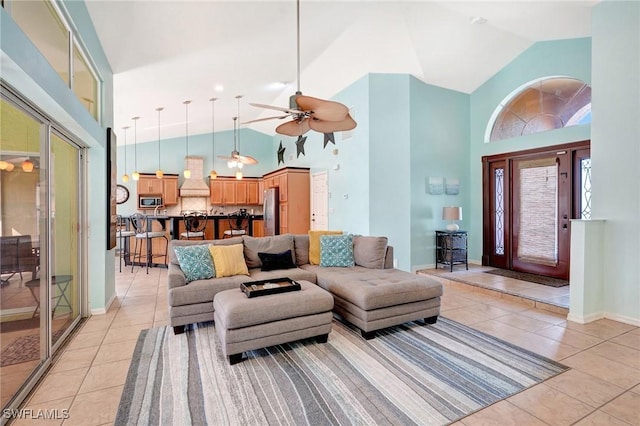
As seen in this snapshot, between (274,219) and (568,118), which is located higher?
(568,118)

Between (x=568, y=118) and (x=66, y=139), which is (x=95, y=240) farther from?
(x=568, y=118)

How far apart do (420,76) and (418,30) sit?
1.02 metres

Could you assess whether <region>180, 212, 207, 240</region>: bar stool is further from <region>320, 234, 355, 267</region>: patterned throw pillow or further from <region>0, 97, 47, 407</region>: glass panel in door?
<region>0, 97, 47, 407</region>: glass panel in door

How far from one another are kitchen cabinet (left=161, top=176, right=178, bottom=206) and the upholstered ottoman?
7576mm

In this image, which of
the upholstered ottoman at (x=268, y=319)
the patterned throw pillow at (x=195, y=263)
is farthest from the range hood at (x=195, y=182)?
the upholstered ottoman at (x=268, y=319)

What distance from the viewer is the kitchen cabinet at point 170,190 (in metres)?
9.51

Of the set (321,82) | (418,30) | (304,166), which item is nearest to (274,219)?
(304,166)

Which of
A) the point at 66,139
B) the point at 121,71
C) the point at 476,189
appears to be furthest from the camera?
the point at 476,189

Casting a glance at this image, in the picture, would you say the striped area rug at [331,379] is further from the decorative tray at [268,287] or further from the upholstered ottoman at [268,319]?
the decorative tray at [268,287]

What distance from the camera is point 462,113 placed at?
6.26 m

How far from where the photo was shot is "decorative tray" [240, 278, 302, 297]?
9.34 feet

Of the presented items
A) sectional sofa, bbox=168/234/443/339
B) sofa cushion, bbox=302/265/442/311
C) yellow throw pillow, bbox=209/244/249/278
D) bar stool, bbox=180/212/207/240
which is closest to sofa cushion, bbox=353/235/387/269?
sectional sofa, bbox=168/234/443/339

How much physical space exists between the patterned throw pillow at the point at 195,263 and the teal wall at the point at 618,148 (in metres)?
4.46

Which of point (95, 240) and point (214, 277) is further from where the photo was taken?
point (95, 240)
